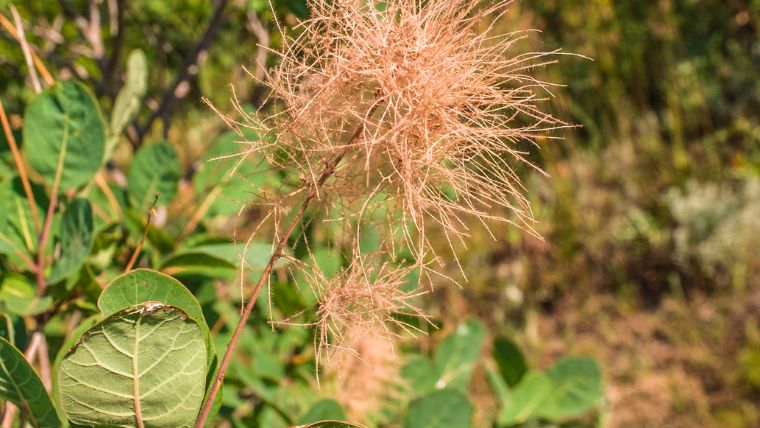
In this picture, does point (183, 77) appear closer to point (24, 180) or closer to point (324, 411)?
point (24, 180)

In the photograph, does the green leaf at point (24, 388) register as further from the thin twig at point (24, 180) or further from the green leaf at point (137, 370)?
the thin twig at point (24, 180)

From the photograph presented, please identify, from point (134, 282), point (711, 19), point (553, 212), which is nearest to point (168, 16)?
point (134, 282)

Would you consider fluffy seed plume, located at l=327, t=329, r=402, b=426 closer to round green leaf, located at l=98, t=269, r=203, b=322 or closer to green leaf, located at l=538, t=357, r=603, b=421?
green leaf, located at l=538, t=357, r=603, b=421

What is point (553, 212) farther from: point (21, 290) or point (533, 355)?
point (21, 290)

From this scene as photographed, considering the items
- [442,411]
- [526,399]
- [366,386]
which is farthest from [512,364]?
[442,411]

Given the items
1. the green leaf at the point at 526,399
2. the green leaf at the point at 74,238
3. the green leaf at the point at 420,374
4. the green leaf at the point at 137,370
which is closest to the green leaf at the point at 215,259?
the green leaf at the point at 74,238
